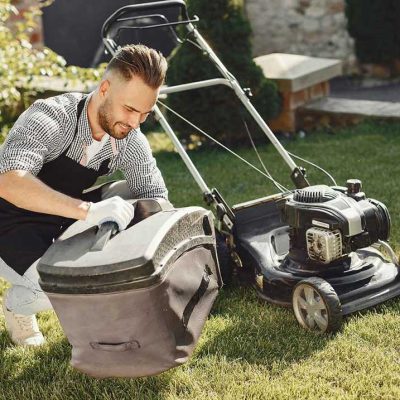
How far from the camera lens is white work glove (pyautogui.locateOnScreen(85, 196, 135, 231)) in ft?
8.61

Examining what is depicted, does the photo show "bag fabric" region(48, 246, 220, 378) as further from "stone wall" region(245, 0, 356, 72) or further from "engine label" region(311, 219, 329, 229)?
"stone wall" region(245, 0, 356, 72)

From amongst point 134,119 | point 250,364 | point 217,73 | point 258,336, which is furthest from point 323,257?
point 217,73

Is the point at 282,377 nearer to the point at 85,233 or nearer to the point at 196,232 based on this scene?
the point at 196,232

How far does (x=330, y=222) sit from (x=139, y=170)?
2.54ft

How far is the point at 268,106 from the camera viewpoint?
249 inches

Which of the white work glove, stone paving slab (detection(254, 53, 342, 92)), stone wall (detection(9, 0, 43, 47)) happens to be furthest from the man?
stone wall (detection(9, 0, 43, 47))

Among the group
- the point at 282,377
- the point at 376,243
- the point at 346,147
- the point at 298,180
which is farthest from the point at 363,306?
the point at 346,147

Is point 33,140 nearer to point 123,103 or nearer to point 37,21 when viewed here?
point 123,103

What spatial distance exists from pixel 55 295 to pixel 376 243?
1.49 metres

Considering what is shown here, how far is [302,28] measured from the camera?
873cm

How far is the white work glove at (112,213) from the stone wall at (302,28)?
6.22m

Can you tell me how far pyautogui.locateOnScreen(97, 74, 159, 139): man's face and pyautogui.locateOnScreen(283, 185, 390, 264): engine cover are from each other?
0.78 m

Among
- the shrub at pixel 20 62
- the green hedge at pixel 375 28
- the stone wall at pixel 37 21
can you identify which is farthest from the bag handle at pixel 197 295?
the stone wall at pixel 37 21

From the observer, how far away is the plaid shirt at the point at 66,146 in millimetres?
2814
